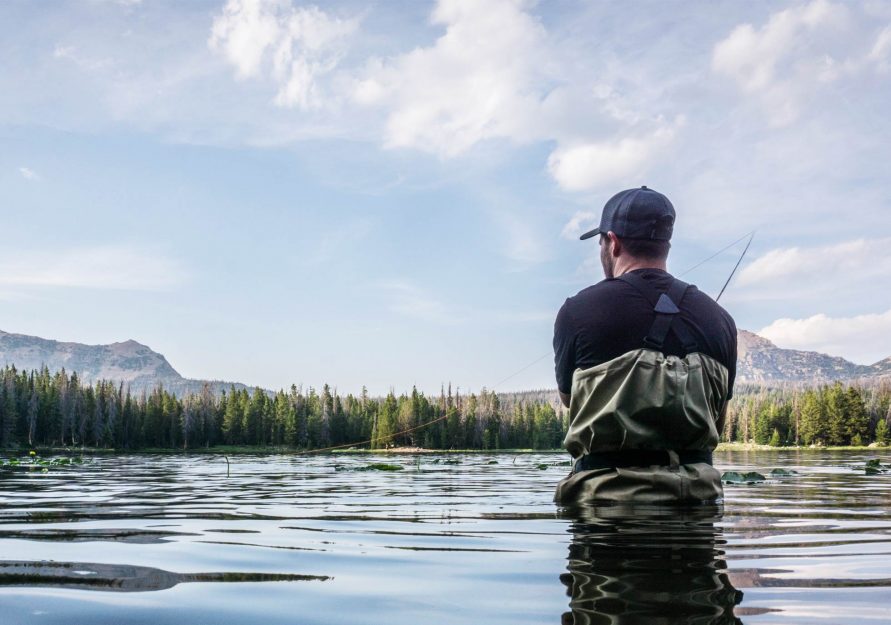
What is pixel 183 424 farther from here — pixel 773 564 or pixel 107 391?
pixel 773 564

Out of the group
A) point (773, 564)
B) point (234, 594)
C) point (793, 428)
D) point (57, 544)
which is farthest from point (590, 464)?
point (793, 428)

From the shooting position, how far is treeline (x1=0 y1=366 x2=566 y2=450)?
130m

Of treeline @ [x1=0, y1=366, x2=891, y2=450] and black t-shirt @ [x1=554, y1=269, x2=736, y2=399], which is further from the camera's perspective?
treeline @ [x1=0, y1=366, x2=891, y2=450]

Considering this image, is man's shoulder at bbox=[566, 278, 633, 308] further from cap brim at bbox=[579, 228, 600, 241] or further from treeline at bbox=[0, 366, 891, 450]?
treeline at bbox=[0, 366, 891, 450]

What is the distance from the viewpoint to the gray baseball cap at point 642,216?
6.06 m

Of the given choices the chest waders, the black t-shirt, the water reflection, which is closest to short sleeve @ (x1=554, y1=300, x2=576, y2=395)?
the black t-shirt

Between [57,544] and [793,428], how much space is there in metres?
169

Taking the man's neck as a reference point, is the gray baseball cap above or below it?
above

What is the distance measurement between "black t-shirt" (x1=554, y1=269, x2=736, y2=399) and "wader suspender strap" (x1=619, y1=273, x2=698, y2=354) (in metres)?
0.03

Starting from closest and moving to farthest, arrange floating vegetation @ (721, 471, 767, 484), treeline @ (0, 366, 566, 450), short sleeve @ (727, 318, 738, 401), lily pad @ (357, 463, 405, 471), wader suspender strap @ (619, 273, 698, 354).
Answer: wader suspender strap @ (619, 273, 698, 354) → short sleeve @ (727, 318, 738, 401) → floating vegetation @ (721, 471, 767, 484) → lily pad @ (357, 463, 405, 471) → treeline @ (0, 366, 566, 450)

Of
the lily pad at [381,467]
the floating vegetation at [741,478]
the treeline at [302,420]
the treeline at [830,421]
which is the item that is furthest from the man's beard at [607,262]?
the treeline at [830,421]

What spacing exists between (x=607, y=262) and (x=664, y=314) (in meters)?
0.91

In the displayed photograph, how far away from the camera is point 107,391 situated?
141 metres

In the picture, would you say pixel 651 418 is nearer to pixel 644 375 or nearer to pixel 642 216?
pixel 644 375
